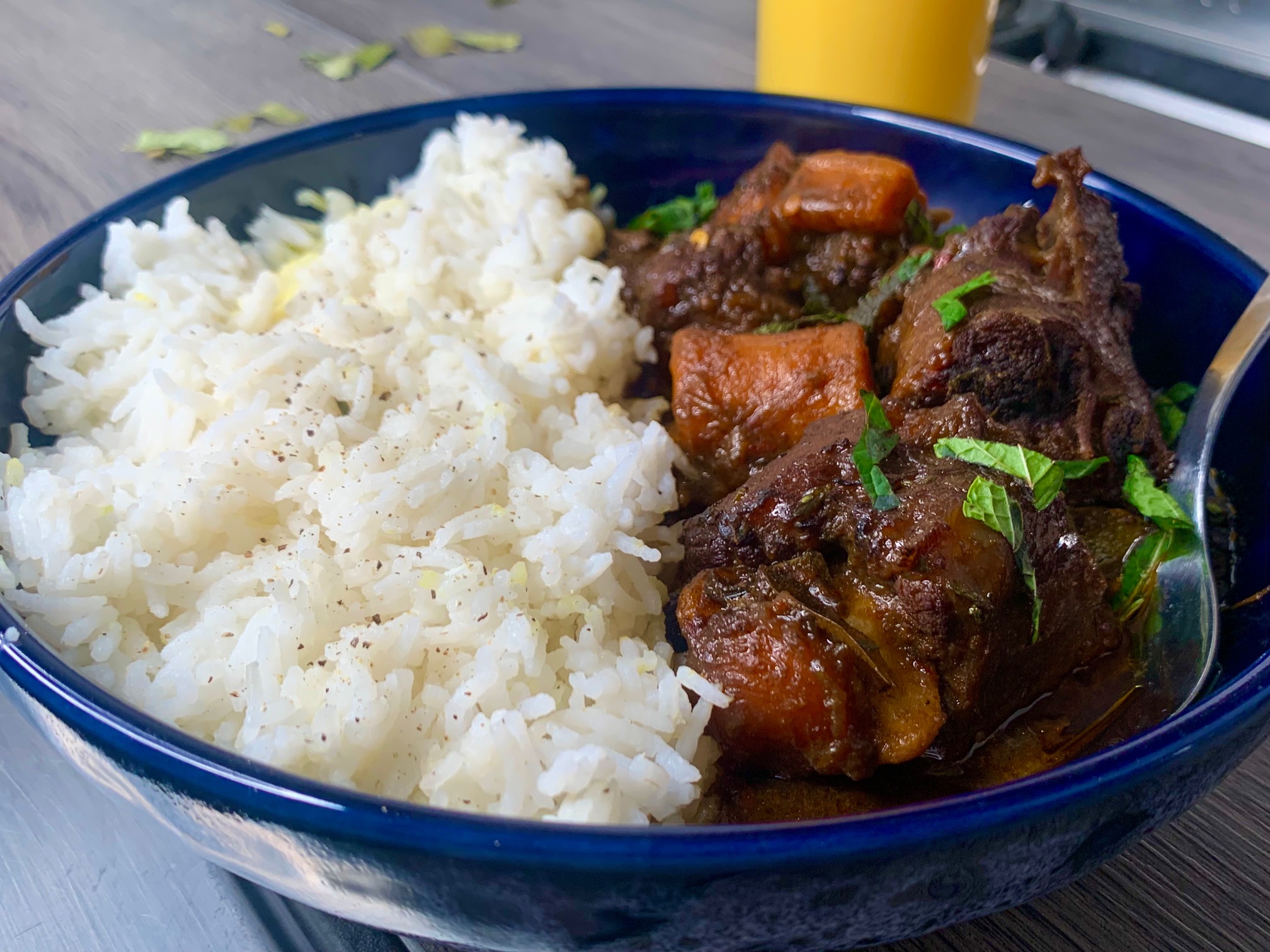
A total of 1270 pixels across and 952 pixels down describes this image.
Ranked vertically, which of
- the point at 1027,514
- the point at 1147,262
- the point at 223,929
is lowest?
the point at 223,929

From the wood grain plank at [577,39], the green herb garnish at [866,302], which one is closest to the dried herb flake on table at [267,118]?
the wood grain plank at [577,39]

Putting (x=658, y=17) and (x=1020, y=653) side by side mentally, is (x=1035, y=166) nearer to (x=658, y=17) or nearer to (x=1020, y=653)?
(x=1020, y=653)

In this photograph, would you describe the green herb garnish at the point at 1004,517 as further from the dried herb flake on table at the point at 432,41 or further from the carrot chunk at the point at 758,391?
the dried herb flake on table at the point at 432,41

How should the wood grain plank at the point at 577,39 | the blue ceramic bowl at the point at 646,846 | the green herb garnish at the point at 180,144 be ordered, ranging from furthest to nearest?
the wood grain plank at the point at 577,39
the green herb garnish at the point at 180,144
the blue ceramic bowl at the point at 646,846

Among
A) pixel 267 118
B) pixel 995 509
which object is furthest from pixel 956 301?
pixel 267 118

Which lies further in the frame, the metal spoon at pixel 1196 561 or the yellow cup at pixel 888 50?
the yellow cup at pixel 888 50

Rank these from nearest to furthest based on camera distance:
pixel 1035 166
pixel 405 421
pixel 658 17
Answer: pixel 405 421 < pixel 1035 166 < pixel 658 17

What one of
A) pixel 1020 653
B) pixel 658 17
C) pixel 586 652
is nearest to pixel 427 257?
pixel 586 652

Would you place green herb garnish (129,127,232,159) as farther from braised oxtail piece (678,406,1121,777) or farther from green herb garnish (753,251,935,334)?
braised oxtail piece (678,406,1121,777)
